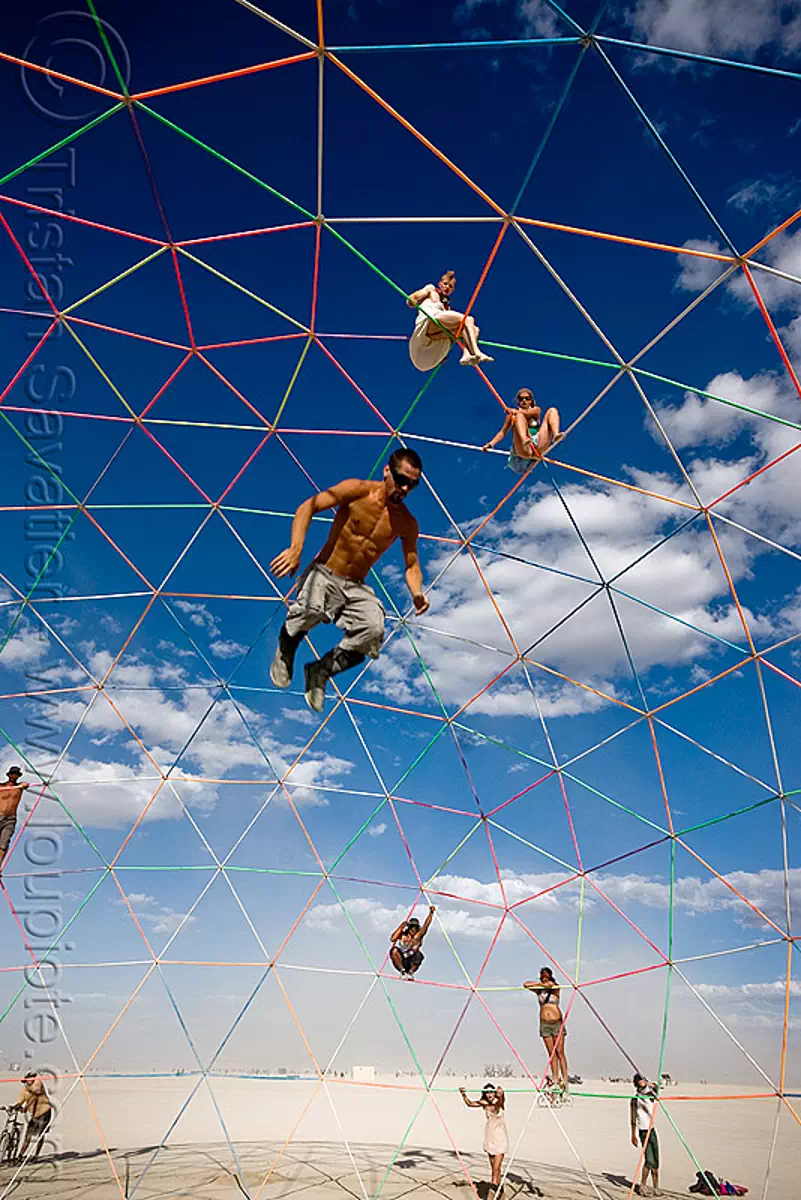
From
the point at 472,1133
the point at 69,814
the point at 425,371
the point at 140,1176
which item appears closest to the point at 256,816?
the point at 69,814

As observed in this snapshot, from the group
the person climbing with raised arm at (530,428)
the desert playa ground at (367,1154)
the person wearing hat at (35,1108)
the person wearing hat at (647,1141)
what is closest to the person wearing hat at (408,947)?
the desert playa ground at (367,1154)

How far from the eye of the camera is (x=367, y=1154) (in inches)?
724

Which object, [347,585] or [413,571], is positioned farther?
[413,571]

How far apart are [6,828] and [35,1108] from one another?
642 centimetres

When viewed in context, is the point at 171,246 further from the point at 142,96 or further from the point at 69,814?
the point at 69,814

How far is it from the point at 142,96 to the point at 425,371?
449 centimetres

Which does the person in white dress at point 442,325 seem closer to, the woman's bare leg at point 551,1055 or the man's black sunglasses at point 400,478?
the man's black sunglasses at point 400,478

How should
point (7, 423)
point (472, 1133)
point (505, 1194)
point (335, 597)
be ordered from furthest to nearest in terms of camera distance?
point (472, 1133) < point (505, 1194) < point (7, 423) < point (335, 597)

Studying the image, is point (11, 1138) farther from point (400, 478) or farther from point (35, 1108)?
point (400, 478)

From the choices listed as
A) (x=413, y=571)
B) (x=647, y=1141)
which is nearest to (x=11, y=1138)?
(x=647, y=1141)

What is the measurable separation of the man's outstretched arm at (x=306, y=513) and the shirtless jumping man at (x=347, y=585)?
0.01m

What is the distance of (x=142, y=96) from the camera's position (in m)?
7.09

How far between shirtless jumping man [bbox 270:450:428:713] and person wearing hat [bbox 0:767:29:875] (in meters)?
7.35

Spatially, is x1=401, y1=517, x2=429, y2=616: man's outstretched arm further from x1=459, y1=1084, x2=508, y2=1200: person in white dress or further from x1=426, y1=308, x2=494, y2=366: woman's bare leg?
x1=459, y1=1084, x2=508, y2=1200: person in white dress
